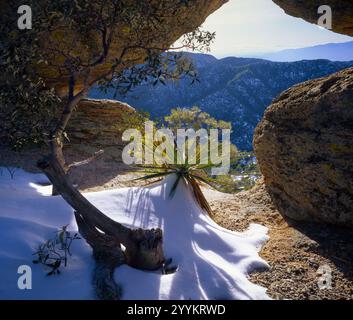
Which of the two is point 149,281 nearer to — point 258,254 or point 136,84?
point 258,254

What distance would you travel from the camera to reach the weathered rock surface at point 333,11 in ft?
22.4

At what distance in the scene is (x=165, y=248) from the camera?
16.2 ft

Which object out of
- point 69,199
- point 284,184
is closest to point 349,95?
point 284,184

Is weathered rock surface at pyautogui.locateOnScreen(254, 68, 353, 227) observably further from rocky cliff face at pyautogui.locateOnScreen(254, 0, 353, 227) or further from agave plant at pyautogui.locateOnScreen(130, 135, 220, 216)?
agave plant at pyautogui.locateOnScreen(130, 135, 220, 216)

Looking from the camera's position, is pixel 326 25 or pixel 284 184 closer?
pixel 284 184

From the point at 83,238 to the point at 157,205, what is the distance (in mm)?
1921

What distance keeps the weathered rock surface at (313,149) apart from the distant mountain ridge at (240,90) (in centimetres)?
11747

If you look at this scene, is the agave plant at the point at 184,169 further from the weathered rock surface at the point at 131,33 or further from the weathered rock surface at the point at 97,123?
the weathered rock surface at the point at 97,123

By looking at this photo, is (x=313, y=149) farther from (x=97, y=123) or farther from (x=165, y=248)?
(x=97, y=123)

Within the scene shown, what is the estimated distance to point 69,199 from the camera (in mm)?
4395

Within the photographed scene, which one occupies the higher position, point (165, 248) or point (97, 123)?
point (97, 123)

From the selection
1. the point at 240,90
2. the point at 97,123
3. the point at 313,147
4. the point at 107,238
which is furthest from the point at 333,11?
the point at 240,90

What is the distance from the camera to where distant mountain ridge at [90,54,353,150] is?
423 feet

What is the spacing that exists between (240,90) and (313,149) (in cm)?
13664
